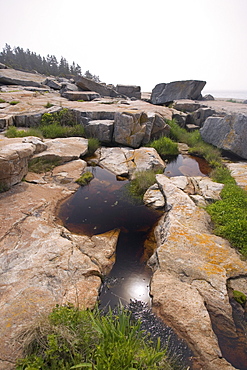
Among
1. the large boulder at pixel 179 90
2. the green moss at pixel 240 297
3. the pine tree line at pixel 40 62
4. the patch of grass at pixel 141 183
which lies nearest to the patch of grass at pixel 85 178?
the patch of grass at pixel 141 183

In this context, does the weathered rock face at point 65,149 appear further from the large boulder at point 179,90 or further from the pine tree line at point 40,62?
the pine tree line at point 40,62

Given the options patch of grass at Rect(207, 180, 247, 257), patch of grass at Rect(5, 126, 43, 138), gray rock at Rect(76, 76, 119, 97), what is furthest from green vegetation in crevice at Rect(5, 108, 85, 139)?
gray rock at Rect(76, 76, 119, 97)

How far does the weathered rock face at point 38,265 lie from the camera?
9.79 ft

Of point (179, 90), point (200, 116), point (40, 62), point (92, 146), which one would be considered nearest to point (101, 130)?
point (92, 146)

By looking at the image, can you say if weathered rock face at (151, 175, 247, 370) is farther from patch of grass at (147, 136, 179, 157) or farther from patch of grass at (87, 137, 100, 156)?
patch of grass at (87, 137, 100, 156)

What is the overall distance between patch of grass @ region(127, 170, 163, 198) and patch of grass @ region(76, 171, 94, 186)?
165cm

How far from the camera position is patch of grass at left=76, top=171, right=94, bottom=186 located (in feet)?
25.6

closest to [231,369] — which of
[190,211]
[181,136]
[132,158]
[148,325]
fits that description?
[148,325]

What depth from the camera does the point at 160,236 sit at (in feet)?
17.2

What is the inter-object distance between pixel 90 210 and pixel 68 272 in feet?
8.66

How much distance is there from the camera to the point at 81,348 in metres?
2.48

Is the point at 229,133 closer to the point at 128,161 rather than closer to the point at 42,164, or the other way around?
the point at 128,161

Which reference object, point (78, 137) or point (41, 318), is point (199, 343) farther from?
point (78, 137)

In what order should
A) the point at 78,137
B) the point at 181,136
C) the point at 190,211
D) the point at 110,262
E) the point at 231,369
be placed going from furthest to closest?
the point at 181,136
the point at 78,137
the point at 190,211
the point at 110,262
the point at 231,369
